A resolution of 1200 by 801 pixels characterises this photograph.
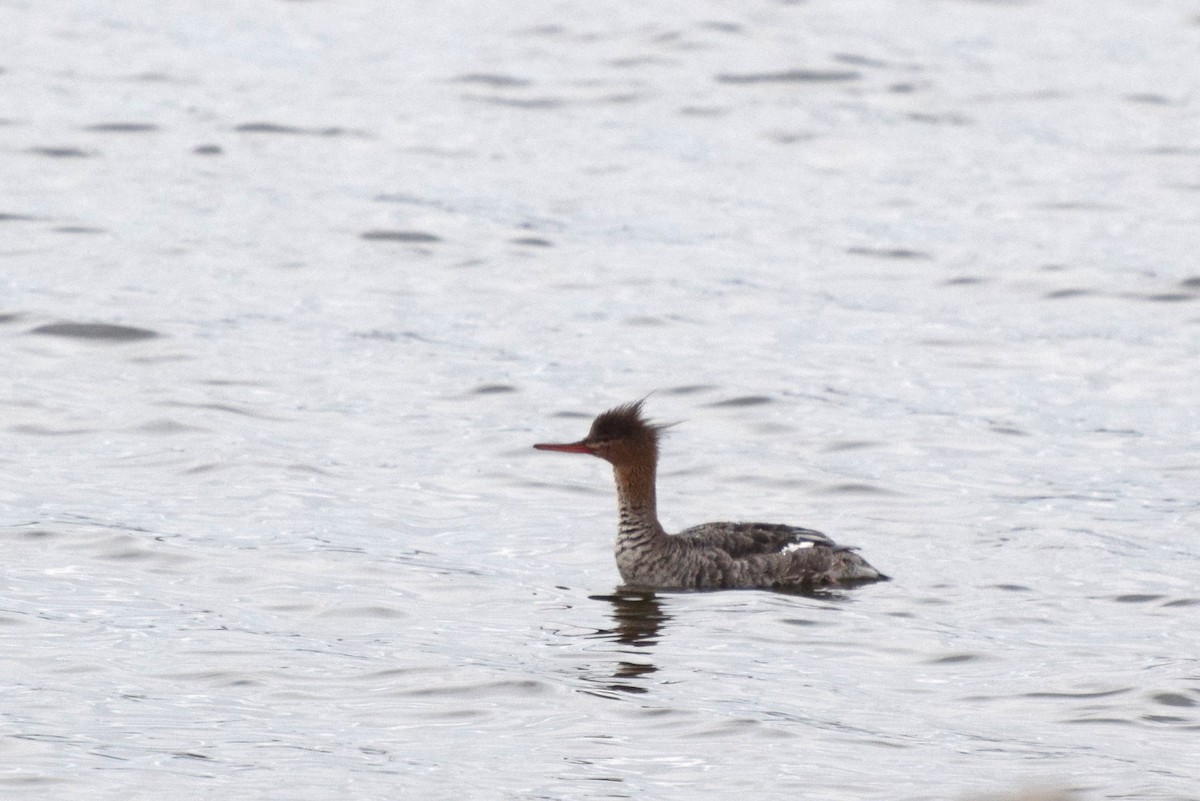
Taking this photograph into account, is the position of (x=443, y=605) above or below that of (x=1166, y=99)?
below

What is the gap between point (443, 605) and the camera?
1090 cm

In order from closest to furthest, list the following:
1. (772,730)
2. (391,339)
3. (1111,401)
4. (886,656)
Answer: (772,730) → (886,656) → (1111,401) → (391,339)

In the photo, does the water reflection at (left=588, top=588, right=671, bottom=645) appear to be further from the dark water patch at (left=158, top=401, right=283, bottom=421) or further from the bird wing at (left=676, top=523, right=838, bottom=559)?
the dark water patch at (left=158, top=401, right=283, bottom=421)

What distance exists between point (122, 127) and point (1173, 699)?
1686cm

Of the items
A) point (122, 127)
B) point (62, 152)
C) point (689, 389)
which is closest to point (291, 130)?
point (122, 127)

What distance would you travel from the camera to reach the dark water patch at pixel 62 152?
2244 centimetres

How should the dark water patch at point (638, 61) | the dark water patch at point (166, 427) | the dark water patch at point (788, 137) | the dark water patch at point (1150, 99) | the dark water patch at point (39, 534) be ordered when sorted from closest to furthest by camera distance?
the dark water patch at point (39, 534) → the dark water patch at point (166, 427) → the dark water patch at point (788, 137) → the dark water patch at point (1150, 99) → the dark water patch at point (638, 61)

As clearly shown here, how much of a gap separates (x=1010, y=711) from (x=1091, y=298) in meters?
9.67

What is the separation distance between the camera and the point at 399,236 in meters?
20.1

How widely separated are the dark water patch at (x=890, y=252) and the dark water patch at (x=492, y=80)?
299 inches

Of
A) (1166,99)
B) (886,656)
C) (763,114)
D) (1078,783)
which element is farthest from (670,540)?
(1166,99)

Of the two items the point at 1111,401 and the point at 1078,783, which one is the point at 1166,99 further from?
the point at 1078,783

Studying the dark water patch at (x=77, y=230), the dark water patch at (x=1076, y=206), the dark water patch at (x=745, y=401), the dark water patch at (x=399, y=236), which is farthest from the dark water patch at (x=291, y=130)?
the dark water patch at (x=745, y=401)

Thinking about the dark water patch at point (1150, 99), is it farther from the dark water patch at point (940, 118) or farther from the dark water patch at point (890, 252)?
the dark water patch at point (890, 252)
